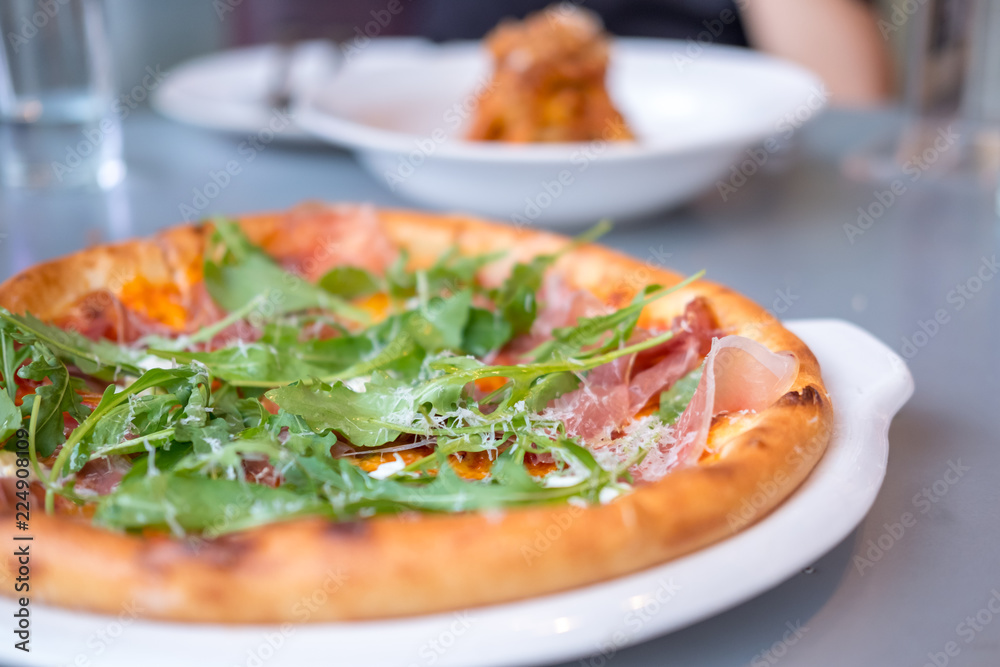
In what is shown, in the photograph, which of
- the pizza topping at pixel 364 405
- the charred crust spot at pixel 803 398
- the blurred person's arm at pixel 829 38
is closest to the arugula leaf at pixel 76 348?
the pizza topping at pixel 364 405

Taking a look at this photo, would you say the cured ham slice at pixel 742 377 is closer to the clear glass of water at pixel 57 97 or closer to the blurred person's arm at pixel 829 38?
the clear glass of water at pixel 57 97

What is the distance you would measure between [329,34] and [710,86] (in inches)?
A: 39.3

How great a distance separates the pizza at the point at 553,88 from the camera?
1.72 meters

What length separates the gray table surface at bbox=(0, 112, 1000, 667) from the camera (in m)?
0.71

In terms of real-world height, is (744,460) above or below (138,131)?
above

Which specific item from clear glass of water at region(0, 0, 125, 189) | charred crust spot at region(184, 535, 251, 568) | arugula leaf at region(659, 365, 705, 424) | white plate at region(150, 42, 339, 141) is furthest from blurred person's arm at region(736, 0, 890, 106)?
charred crust spot at region(184, 535, 251, 568)

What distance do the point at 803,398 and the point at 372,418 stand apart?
0.35 m

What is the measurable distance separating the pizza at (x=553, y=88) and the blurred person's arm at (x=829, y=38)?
4.48ft

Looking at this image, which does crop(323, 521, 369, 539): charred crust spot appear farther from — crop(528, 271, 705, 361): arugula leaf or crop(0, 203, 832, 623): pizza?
crop(528, 271, 705, 361): arugula leaf

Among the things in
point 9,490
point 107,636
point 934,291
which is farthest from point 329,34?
point 107,636

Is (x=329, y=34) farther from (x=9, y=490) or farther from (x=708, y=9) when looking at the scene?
(x=9, y=490)

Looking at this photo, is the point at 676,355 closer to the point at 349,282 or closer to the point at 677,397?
the point at 677,397

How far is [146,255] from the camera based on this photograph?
119 cm

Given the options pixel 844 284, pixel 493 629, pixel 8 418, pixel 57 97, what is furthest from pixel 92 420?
pixel 57 97
